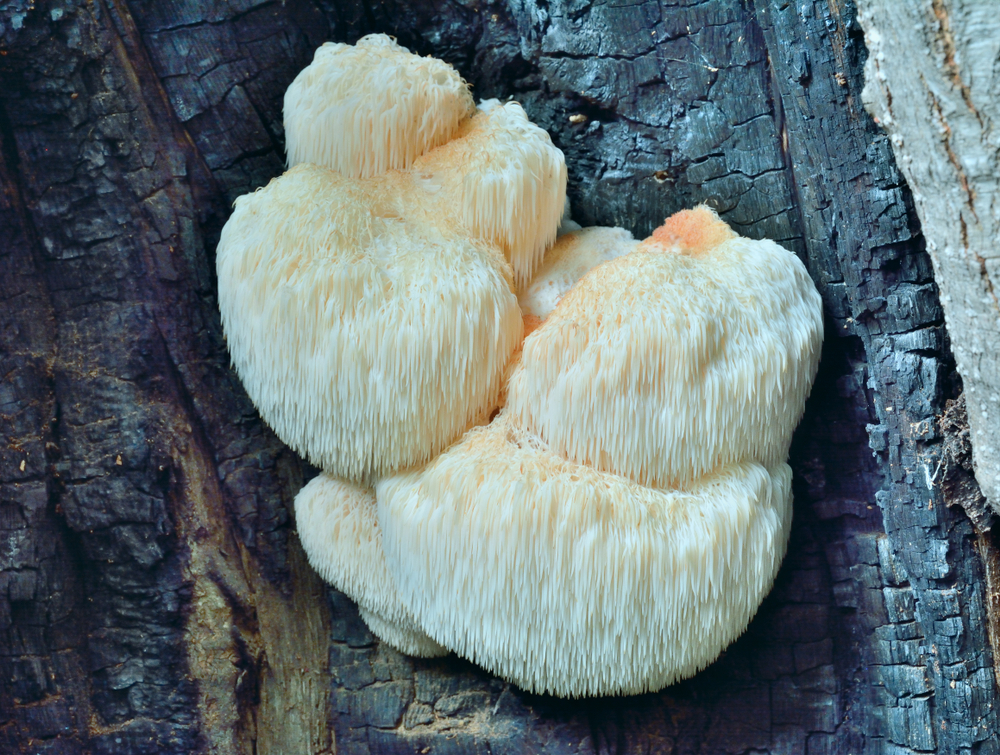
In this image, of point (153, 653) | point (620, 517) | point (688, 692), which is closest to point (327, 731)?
point (153, 653)

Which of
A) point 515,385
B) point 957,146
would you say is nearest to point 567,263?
point 515,385

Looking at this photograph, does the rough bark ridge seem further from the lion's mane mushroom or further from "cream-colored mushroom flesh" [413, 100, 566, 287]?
"cream-colored mushroom flesh" [413, 100, 566, 287]


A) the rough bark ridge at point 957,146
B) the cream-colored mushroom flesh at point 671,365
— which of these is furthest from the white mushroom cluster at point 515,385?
the rough bark ridge at point 957,146

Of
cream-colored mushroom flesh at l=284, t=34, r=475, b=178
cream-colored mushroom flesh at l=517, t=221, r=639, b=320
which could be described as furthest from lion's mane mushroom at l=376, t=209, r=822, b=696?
cream-colored mushroom flesh at l=284, t=34, r=475, b=178

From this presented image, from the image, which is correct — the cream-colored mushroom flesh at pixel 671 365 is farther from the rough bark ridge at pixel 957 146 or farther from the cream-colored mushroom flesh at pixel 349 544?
the cream-colored mushroom flesh at pixel 349 544

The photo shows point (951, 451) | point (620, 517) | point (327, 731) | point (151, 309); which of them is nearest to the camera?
point (620, 517)

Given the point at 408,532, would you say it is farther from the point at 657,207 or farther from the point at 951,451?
the point at 951,451
